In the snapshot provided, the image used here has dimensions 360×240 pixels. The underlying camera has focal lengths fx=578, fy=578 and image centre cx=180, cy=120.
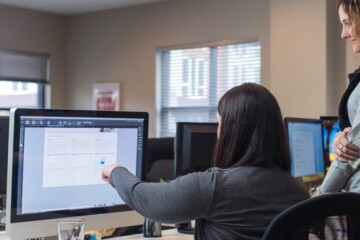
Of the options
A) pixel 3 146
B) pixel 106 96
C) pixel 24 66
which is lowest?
pixel 3 146

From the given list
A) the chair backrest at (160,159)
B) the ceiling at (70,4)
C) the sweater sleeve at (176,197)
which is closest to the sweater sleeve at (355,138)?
the sweater sleeve at (176,197)

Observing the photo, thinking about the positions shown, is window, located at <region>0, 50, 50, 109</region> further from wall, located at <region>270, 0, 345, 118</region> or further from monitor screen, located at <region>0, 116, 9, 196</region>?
monitor screen, located at <region>0, 116, 9, 196</region>

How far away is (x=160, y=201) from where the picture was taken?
1.49m

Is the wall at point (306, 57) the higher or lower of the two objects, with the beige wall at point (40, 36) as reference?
lower

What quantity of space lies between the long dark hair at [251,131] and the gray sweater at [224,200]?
0.12 feet

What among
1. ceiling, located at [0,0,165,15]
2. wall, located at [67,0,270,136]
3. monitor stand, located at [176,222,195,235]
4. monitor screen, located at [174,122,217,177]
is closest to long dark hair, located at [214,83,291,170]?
monitor stand, located at [176,222,195,235]

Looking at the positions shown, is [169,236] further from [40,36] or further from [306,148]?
[40,36]

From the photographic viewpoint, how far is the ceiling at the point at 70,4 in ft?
20.6

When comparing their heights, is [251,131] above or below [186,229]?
above

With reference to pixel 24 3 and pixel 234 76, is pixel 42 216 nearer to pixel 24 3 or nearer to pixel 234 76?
pixel 234 76

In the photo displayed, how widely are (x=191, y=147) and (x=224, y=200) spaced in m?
1.11

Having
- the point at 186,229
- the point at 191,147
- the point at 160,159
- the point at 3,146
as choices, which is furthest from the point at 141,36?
the point at 186,229

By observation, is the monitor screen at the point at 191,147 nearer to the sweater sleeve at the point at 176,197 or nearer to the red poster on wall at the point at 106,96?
the sweater sleeve at the point at 176,197

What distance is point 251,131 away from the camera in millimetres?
1512
